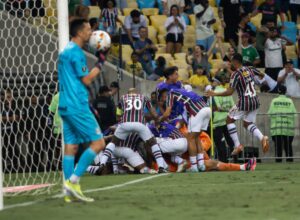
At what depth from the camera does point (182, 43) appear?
28.5m

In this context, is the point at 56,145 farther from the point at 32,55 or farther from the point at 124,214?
the point at 124,214

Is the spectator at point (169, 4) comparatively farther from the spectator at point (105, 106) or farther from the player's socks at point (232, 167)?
the player's socks at point (232, 167)

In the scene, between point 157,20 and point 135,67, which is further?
point 157,20

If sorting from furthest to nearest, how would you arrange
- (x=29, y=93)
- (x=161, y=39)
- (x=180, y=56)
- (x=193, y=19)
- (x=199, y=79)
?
(x=193, y=19) → (x=161, y=39) → (x=180, y=56) → (x=199, y=79) → (x=29, y=93)

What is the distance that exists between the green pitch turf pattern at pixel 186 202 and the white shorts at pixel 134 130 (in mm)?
3485

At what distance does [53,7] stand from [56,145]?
2.38m

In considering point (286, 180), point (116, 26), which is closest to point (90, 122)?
point (286, 180)

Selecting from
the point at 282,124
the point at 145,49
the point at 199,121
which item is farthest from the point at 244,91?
the point at 145,49

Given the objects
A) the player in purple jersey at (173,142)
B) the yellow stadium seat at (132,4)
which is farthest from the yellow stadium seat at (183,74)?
the player in purple jersey at (173,142)

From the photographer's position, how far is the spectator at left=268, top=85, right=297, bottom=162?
24406 millimetres

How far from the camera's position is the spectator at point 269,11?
29.0 m

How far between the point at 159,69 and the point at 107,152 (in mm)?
6840

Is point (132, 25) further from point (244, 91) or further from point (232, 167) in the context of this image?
point (232, 167)

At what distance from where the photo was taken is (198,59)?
27.2 metres
